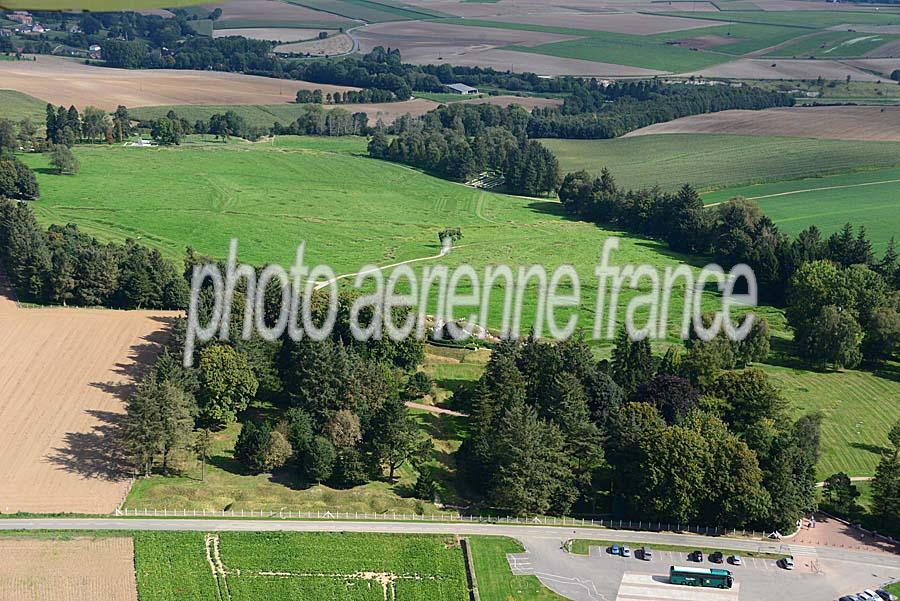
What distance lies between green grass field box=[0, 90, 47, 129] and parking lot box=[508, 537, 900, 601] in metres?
109

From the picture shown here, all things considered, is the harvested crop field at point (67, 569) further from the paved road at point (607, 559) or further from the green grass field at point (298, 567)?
the paved road at point (607, 559)

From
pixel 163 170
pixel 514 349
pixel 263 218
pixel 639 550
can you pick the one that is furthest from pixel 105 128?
pixel 639 550

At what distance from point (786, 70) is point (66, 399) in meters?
160

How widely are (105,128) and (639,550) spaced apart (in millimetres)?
106442

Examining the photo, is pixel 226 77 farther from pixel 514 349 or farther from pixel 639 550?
pixel 639 550

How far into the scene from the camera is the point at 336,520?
4956 cm

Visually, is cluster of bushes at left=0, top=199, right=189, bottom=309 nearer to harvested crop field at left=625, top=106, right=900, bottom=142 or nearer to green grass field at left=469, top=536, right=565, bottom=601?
green grass field at left=469, top=536, right=565, bottom=601

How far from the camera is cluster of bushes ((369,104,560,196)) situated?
12344 centimetres

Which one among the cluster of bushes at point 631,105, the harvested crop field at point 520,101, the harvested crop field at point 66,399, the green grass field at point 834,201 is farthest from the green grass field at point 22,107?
the green grass field at point 834,201

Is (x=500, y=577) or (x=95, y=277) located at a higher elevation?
(x=95, y=277)

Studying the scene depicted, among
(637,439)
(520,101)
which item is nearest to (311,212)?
(637,439)

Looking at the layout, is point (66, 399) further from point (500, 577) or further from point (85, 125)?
point (85, 125)

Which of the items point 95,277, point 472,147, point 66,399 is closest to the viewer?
point 66,399

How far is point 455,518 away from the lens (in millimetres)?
50344
